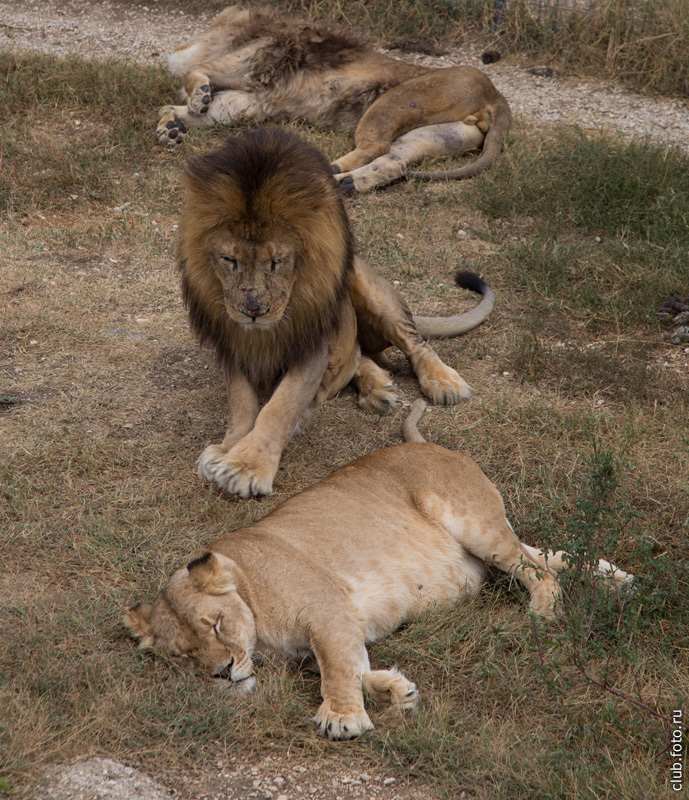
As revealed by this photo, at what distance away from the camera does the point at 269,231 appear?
3449mm

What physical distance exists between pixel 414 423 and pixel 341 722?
5.48ft

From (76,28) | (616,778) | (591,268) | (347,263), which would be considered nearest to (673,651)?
(616,778)

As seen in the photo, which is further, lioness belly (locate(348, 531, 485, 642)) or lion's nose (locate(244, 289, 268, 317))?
lion's nose (locate(244, 289, 268, 317))

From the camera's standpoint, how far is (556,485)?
3.63m

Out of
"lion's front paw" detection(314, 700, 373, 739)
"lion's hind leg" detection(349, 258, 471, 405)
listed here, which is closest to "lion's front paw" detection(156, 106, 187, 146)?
"lion's hind leg" detection(349, 258, 471, 405)

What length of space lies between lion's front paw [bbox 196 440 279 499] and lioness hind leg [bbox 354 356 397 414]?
742 mm

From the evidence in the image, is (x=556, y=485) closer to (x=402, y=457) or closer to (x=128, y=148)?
(x=402, y=457)

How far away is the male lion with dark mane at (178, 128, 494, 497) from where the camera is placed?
345 centimetres

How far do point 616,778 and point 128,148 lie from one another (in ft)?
18.5

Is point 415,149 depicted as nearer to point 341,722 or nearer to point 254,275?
point 254,275

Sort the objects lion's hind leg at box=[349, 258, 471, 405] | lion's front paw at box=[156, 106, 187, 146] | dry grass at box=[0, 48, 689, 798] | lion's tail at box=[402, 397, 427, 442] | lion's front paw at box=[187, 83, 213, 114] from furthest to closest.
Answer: lion's front paw at box=[187, 83, 213, 114]
lion's front paw at box=[156, 106, 187, 146]
lion's hind leg at box=[349, 258, 471, 405]
lion's tail at box=[402, 397, 427, 442]
dry grass at box=[0, 48, 689, 798]

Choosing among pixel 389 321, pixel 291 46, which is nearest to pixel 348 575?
pixel 389 321

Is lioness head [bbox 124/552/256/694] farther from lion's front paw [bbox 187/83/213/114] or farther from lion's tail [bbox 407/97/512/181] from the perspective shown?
lion's front paw [bbox 187/83/213/114]

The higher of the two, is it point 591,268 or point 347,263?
point 347,263
